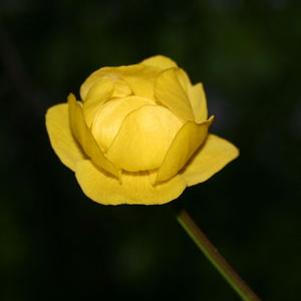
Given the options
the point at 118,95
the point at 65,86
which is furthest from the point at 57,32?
the point at 118,95

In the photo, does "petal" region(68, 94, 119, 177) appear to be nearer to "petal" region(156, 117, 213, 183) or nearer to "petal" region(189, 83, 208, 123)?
"petal" region(156, 117, 213, 183)

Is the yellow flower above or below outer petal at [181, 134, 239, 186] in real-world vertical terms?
above

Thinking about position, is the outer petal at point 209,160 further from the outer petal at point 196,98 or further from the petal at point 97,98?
the petal at point 97,98

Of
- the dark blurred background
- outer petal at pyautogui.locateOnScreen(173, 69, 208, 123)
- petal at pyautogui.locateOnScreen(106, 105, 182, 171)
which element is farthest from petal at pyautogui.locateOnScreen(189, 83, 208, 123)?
the dark blurred background

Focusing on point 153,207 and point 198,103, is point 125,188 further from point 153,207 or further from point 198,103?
point 153,207

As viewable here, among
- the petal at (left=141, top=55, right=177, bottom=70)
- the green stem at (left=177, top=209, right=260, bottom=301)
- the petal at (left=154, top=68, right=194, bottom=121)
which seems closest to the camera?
the green stem at (left=177, top=209, right=260, bottom=301)

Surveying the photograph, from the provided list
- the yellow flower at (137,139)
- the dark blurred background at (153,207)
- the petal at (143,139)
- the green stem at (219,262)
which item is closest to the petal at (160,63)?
the yellow flower at (137,139)

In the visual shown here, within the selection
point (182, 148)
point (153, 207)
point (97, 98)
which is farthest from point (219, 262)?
point (153, 207)

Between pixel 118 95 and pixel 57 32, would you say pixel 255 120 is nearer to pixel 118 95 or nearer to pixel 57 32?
pixel 57 32
